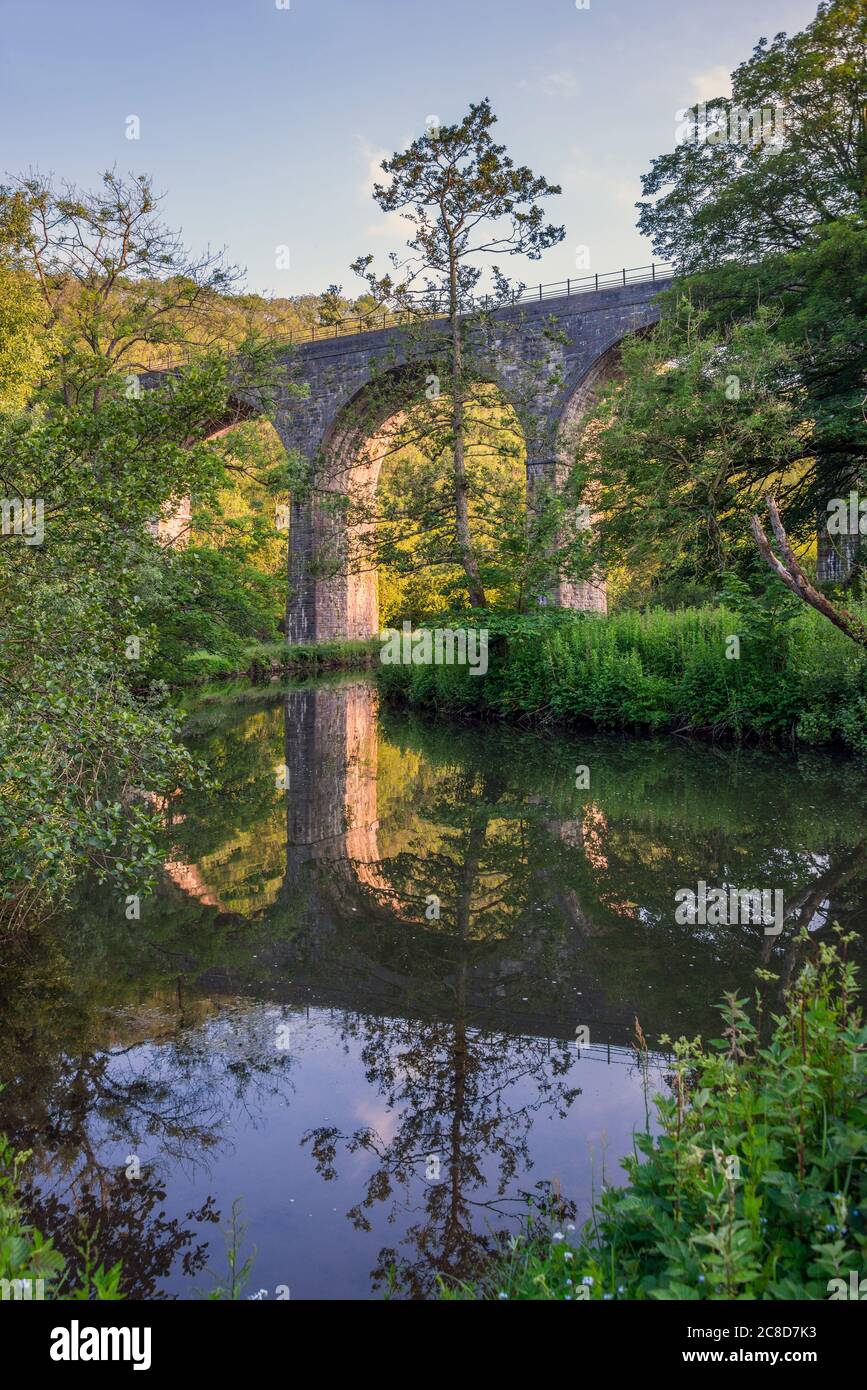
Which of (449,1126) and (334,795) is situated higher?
(334,795)

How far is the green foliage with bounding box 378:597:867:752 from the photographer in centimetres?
1160

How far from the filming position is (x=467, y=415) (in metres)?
15.3

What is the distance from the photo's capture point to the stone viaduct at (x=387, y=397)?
1558 centimetres

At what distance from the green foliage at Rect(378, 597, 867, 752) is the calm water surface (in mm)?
2474

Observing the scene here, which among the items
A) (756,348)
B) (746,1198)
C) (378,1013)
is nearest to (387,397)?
(756,348)

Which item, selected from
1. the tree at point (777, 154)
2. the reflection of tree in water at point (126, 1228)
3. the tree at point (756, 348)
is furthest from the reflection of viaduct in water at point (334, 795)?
the tree at point (777, 154)

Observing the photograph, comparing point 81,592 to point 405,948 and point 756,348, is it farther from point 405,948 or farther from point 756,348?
point 756,348

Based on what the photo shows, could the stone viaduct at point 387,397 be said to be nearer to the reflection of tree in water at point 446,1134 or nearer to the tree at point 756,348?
the tree at point 756,348

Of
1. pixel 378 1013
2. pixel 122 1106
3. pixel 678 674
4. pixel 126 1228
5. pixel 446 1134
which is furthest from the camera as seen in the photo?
pixel 678 674

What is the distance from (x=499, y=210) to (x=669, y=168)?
4826mm

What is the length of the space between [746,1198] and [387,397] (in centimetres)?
1482

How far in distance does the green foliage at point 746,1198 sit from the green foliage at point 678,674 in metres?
9.61

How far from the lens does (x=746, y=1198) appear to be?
6.57ft

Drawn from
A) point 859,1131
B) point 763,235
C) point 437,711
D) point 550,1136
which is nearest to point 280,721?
point 437,711
